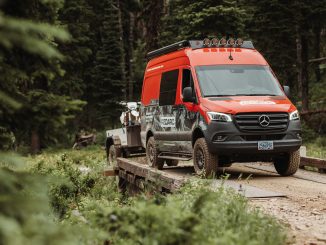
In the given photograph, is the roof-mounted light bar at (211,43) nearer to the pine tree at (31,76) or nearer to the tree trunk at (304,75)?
the pine tree at (31,76)

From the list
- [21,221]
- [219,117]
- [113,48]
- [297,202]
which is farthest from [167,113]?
[113,48]

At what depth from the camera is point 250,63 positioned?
1376cm

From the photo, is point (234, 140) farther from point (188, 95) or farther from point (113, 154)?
point (113, 154)

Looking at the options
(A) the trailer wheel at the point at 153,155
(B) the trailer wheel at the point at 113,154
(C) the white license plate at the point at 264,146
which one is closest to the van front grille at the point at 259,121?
(C) the white license plate at the point at 264,146

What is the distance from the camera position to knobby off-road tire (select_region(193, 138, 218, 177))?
484 inches

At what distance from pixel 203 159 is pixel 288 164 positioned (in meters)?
2.20

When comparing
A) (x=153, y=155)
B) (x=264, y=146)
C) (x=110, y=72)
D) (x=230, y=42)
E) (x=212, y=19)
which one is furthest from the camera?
(x=110, y=72)

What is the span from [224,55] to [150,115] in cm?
303

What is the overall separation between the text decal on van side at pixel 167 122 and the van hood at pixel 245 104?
1683mm

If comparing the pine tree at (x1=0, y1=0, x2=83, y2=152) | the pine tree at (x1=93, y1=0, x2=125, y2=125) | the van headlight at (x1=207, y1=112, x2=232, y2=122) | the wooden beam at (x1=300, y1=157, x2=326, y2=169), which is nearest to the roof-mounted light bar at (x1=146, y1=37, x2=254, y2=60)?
the van headlight at (x1=207, y1=112, x2=232, y2=122)

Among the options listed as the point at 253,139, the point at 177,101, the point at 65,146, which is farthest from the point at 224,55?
the point at 65,146

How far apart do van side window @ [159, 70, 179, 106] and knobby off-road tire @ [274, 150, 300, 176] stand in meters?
3.00

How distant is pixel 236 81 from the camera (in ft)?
43.7

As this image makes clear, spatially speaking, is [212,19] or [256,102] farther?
[212,19]
